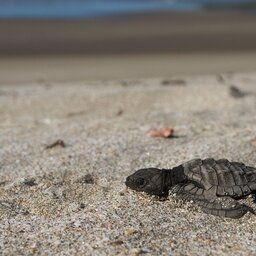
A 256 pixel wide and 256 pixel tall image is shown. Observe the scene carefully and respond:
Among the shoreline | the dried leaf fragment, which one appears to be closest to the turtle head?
the dried leaf fragment

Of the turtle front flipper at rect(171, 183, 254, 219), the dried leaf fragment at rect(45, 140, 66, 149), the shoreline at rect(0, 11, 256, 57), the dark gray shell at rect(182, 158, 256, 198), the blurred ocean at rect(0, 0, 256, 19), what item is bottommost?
the blurred ocean at rect(0, 0, 256, 19)

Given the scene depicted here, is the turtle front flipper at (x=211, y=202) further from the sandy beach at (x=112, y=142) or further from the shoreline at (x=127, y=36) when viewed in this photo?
the shoreline at (x=127, y=36)

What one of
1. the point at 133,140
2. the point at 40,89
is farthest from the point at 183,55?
the point at 133,140

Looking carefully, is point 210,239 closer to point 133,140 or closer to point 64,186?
point 64,186

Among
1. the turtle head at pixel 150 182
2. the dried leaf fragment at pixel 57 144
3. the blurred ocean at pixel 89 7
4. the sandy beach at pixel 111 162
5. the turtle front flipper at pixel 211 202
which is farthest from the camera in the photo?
Result: the blurred ocean at pixel 89 7

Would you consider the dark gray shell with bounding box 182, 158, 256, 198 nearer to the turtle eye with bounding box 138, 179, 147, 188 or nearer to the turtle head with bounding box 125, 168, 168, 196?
the turtle head with bounding box 125, 168, 168, 196

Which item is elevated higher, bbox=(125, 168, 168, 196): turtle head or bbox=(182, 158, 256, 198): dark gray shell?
bbox=(182, 158, 256, 198): dark gray shell

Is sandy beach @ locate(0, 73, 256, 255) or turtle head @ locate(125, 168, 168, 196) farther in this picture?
turtle head @ locate(125, 168, 168, 196)

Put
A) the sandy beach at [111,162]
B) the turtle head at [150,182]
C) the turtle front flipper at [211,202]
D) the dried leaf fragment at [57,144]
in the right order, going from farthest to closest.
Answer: the dried leaf fragment at [57,144] < the turtle head at [150,182] < the turtle front flipper at [211,202] < the sandy beach at [111,162]

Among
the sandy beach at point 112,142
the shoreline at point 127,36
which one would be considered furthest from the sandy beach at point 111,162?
the shoreline at point 127,36
